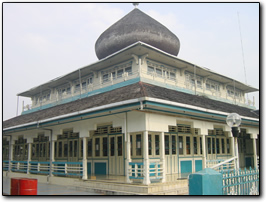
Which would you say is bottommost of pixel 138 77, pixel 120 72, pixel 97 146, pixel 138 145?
pixel 97 146

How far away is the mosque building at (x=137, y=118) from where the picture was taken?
1127cm

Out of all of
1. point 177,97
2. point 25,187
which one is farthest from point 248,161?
point 25,187

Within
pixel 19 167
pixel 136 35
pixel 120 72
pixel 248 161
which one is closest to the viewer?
pixel 120 72

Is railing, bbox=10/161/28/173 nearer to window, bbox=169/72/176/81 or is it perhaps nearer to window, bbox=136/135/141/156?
window, bbox=136/135/141/156

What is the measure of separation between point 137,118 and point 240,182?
14.9 ft

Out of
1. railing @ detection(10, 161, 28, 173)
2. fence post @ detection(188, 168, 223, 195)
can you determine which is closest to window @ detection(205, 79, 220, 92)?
railing @ detection(10, 161, 28, 173)

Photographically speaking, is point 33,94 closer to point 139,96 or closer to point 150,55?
point 150,55

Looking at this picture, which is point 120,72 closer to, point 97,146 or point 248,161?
point 97,146

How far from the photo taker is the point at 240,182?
779 cm

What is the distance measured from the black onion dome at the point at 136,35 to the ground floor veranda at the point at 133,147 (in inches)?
216

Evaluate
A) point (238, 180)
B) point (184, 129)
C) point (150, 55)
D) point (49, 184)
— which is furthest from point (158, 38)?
point (238, 180)

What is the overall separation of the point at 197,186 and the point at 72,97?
44.9ft

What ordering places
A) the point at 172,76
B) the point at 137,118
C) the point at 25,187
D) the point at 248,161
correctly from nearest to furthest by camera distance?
the point at 25,187 → the point at 137,118 → the point at 172,76 → the point at 248,161

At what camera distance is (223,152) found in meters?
18.5
